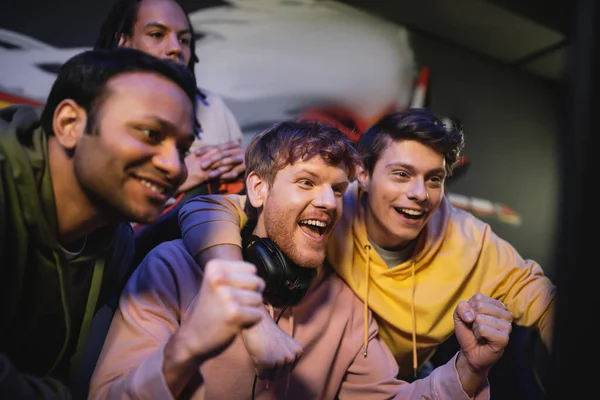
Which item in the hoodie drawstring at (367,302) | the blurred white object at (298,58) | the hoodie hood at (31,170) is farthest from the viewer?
the blurred white object at (298,58)

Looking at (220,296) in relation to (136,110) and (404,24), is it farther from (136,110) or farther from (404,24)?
(404,24)

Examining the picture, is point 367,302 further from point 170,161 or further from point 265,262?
point 170,161

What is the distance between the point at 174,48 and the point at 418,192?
2.82ft

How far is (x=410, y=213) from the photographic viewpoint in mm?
1316

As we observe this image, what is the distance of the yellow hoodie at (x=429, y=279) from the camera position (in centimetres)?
129

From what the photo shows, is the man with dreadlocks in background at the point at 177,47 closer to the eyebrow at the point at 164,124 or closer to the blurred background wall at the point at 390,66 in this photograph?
the blurred background wall at the point at 390,66

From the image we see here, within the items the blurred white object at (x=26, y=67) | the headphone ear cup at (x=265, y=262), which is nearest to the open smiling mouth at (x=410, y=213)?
the headphone ear cup at (x=265, y=262)

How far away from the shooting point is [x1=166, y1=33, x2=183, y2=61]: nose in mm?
1455

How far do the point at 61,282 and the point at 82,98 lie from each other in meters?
0.35

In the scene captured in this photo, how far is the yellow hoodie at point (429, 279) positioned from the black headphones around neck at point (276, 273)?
0.19 meters

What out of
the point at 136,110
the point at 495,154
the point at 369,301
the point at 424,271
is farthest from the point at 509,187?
the point at 136,110

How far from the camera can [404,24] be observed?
2.38 metres

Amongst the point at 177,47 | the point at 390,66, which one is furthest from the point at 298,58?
the point at 177,47

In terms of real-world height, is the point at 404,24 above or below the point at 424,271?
above
